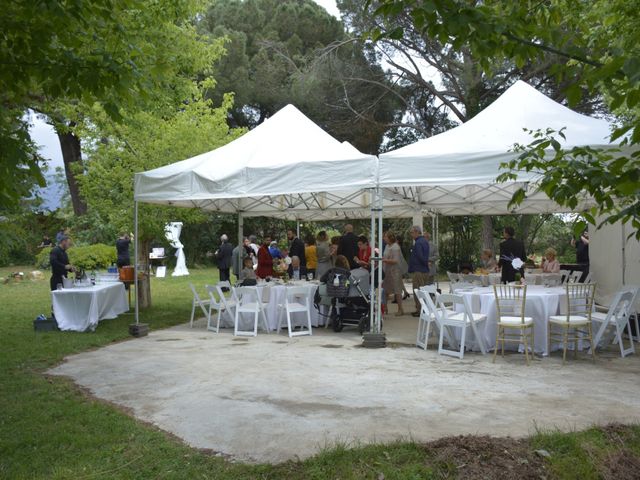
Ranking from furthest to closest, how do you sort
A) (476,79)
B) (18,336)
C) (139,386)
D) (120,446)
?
(476,79)
(18,336)
(139,386)
(120,446)

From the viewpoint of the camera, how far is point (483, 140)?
7340 mm

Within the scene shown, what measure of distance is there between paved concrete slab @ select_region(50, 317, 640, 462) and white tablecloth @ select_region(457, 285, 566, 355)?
0.43m

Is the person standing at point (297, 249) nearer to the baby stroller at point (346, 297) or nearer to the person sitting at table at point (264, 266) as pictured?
the person sitting at table at point (264, 266)

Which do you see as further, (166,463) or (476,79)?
(476,79)

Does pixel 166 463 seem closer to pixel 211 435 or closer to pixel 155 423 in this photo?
pixel 211 435

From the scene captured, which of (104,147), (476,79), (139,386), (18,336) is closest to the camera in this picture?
(139,386)

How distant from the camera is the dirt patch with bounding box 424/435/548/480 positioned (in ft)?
11.7

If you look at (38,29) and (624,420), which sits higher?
(38,29)

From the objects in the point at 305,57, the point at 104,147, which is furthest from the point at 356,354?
the point at 305,57

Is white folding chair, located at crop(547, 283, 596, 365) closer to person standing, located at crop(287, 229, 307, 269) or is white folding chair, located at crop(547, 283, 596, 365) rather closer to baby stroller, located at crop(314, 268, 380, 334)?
baby stroller, located at crop(314, 268, 380, 334)

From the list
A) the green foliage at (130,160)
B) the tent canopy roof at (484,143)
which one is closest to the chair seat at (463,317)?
Answer: the tent canopy roof at (484,143)

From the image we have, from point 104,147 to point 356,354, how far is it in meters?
6.98

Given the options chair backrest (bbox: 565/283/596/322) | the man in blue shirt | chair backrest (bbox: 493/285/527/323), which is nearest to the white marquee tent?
chair backrest (bbox: 565/283/596/322)

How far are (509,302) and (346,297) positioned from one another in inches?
109
